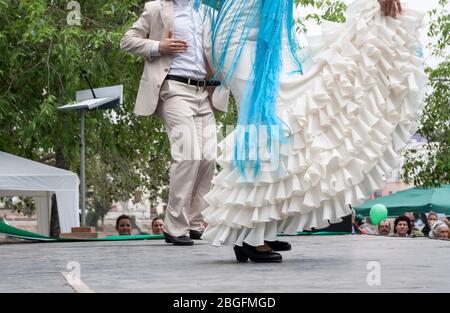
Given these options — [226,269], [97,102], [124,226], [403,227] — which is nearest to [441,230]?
[403,227]

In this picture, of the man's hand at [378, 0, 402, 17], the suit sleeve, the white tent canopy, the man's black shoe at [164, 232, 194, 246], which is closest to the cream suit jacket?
the suit sleeve

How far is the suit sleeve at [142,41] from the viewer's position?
24.8ft

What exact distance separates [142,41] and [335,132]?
9.15 feet

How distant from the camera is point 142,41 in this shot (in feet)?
25.1

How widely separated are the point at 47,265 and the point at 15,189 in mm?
9234

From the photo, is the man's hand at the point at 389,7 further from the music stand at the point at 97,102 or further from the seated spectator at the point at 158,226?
the seated spectator at the point at 158,226

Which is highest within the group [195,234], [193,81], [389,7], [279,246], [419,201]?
[389,7]

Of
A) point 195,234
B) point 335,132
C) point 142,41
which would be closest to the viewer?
point 335,132

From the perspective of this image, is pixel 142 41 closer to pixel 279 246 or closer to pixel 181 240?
pixel 181 240

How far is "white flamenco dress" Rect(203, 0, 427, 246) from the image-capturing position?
5.23 m

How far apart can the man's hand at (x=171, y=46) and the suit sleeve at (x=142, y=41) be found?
51 millimetres

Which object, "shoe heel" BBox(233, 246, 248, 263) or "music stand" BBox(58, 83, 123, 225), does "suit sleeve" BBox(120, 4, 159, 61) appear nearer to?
"shoe heel" BBox(233, 246, 248, 263)

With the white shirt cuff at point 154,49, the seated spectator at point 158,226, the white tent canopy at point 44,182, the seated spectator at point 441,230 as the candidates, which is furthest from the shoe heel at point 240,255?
the white tent canopy at point 44,182

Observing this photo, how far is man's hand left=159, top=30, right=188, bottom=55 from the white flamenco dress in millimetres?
2098
